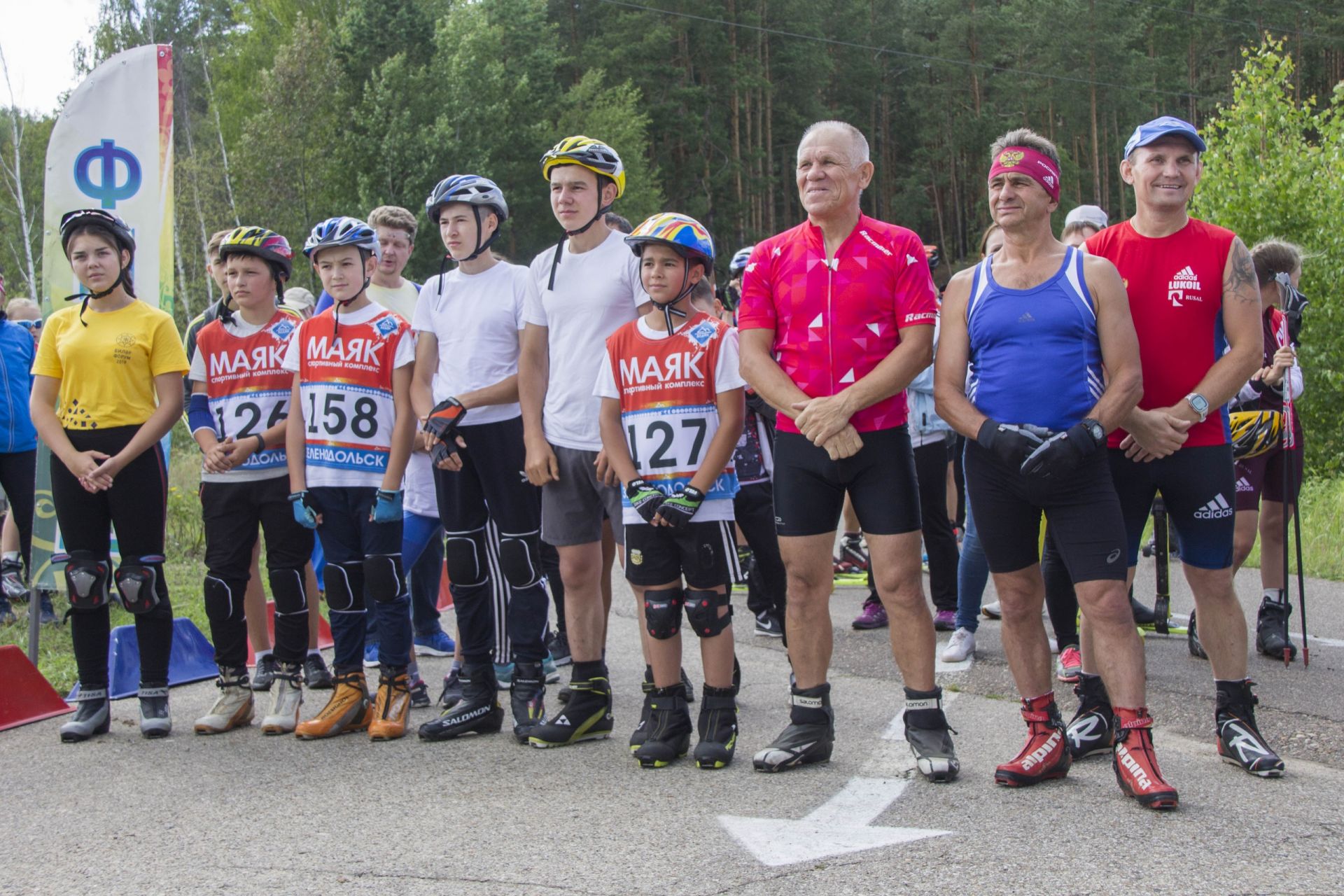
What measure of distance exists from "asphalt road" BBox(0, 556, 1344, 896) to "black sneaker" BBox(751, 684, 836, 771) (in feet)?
A: 0.22

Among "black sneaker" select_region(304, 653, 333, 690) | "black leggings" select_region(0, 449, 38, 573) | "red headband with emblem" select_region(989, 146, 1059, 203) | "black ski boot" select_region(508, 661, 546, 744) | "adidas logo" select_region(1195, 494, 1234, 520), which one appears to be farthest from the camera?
"black leggings" select_region(0, 449, 38, 573)

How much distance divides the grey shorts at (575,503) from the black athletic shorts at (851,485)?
836 millimetres

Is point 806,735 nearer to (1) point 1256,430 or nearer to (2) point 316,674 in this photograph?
(2) point 316,674

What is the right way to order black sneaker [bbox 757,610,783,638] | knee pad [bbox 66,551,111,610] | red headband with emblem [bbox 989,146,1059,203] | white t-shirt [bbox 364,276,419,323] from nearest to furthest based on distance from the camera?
1. red headband with emblem [bbox 989,146,1059,203]
2. knee pad [bbox 66,551,111,610]
3. white t-shirt [bbox 364,276,419,323]
4. black sneaker [bbox 757,610,783,638]

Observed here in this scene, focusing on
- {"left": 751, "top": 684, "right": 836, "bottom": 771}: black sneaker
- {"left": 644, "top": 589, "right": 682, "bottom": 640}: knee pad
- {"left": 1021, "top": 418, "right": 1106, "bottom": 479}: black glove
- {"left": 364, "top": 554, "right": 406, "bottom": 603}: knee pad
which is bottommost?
{"left": 751, "top": 684, "right": 836, "bottom": 771}: black sneaker

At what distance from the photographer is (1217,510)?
4.56 m

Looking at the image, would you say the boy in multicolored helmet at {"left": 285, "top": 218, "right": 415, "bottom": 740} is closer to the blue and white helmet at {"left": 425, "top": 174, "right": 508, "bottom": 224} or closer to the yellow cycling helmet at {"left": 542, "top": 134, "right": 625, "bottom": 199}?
the blue and white helmet at {"left": 425, "top": 174, "right": 508, "bottom": 224}

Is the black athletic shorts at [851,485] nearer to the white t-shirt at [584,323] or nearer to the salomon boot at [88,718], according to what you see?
the white t-shirt at [584,323]

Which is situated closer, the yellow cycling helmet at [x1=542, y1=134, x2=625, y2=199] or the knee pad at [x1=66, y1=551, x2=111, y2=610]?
the yellow cycling helmet at [x1=542, y1=134, x2=625, y2=199]

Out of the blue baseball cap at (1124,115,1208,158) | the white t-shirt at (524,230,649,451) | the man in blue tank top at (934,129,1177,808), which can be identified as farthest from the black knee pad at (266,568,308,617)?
the blue baseball cap at (1124,115,1208,158)

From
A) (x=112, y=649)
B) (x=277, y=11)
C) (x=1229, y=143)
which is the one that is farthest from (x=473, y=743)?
A: (x=277, y=11)

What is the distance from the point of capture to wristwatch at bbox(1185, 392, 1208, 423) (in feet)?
14.7

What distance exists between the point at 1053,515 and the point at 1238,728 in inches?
42.8

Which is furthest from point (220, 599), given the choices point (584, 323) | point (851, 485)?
point (851, 485)
